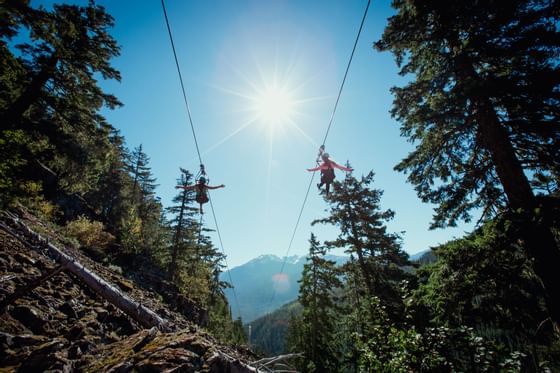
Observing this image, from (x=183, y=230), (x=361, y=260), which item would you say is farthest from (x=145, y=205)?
(x=361, y=260)

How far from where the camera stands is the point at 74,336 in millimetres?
4500

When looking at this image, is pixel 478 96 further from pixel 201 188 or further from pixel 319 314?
pixel 319 314

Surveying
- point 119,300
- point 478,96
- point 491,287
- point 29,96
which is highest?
point 29,96

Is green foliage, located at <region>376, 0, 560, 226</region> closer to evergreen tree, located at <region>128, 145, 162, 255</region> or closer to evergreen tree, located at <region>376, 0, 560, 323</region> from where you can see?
evergreen tree, located at <region>376, 0, 560, 323</region>

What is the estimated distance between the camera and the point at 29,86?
37.8 ft

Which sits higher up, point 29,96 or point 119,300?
point 29,96

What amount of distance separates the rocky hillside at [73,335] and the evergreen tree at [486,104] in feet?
24.2

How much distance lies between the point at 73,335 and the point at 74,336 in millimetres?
29

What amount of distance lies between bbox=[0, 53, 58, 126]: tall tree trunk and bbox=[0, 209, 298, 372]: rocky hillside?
296 inches

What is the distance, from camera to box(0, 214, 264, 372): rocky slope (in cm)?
342

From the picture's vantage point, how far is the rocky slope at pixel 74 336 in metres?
3.42

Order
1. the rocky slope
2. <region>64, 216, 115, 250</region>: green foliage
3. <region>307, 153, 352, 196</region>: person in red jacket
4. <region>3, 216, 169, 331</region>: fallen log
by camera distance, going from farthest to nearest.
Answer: <region>64, 216, 115, 250</region>: green foliage < <region>307, 153, 352, 196</region>: person in red jacket < <region>3, 216, 169, 331</region>: fallen log < the rocky slope

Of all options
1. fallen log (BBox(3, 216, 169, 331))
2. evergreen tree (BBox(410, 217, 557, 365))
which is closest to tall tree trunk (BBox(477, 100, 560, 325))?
evergreen tree (BBox(410, 217, 557, 365))

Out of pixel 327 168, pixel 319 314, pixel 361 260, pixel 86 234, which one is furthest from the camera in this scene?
pixel 319 314
